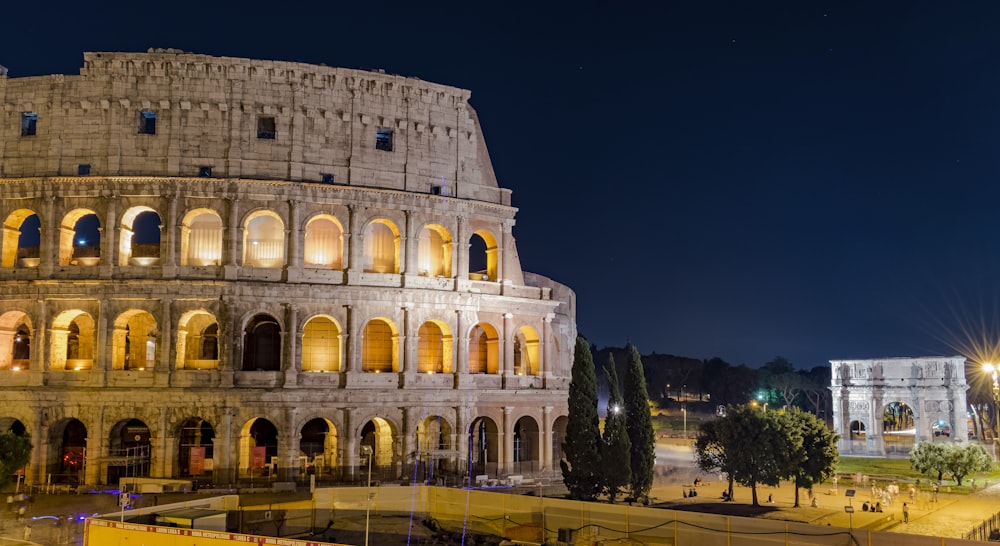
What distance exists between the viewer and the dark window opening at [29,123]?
41.3m

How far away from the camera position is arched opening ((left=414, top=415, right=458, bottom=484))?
41.9 metres

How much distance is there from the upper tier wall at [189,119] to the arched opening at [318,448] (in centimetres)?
1283

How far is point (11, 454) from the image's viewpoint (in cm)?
3412

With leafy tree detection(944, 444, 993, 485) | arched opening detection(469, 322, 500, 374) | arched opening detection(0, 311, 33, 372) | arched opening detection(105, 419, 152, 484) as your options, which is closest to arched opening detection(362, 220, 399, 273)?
arched opening detection(469, 322, 500, 374)

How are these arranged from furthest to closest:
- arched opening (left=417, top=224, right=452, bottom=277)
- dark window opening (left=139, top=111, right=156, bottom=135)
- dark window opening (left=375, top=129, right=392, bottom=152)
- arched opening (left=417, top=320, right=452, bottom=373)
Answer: arched opening (left=417, top=320, right=452, bottom=373), arched opening (left=417, top=224, right=452, bottom=277), dark window opening (left=375, top=129, right=392, bottom=152), dark window opening (left=139, top=111, right=156, bottom=135)

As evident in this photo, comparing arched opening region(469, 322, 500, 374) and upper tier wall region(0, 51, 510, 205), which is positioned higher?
upper tier wall region(0, 51, 510, 205)

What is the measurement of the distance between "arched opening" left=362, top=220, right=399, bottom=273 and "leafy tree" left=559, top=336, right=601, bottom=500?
11.2 m

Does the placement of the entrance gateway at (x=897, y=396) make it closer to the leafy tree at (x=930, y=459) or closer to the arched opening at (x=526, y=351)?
the leafy tree at (x=930, y=459)

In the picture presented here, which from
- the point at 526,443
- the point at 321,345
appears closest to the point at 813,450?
the point at 526,443

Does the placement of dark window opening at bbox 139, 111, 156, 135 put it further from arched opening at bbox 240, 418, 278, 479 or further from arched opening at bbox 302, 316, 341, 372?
arched opening at bbox 240, 418, 278, 479

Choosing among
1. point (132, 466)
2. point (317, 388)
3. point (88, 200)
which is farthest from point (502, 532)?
point (88, 200)

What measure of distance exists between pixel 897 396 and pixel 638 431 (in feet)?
147

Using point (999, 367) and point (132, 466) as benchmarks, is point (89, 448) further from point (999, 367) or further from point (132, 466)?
point (999, 367)

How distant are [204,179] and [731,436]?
29.2m
